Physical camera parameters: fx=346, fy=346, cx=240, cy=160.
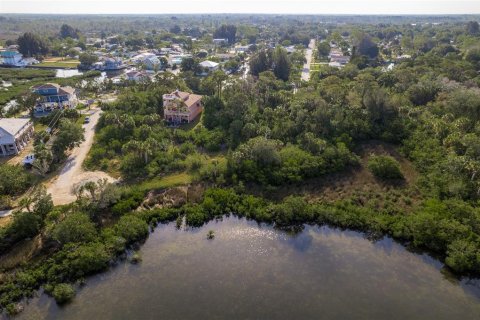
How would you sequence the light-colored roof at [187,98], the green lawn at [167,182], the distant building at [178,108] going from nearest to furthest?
the green lawn at [167,182]
the distant building at [178,108]
the light-colored roof at [187,98]

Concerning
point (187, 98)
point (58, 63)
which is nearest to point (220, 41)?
point (58, 63)

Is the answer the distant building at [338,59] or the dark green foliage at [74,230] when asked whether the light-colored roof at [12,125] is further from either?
the distant building at [338,59]

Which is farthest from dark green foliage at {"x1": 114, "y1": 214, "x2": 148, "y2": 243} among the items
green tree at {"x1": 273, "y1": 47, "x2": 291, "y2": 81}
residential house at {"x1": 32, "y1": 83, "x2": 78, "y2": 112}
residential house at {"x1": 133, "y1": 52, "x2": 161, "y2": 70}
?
residential house at {"x1": 133, "y1": 52, "x2": 161, "y2": 70}

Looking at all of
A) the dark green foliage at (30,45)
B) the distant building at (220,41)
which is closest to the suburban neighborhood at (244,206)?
the dark green foliage at (30,45)

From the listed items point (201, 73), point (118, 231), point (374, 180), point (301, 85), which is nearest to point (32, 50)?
point (201, 73)

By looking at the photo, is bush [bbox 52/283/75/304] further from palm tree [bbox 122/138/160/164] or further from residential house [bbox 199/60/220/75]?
residential house [bbox 199/60/220/75]

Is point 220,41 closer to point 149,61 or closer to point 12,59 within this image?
point 149,61
